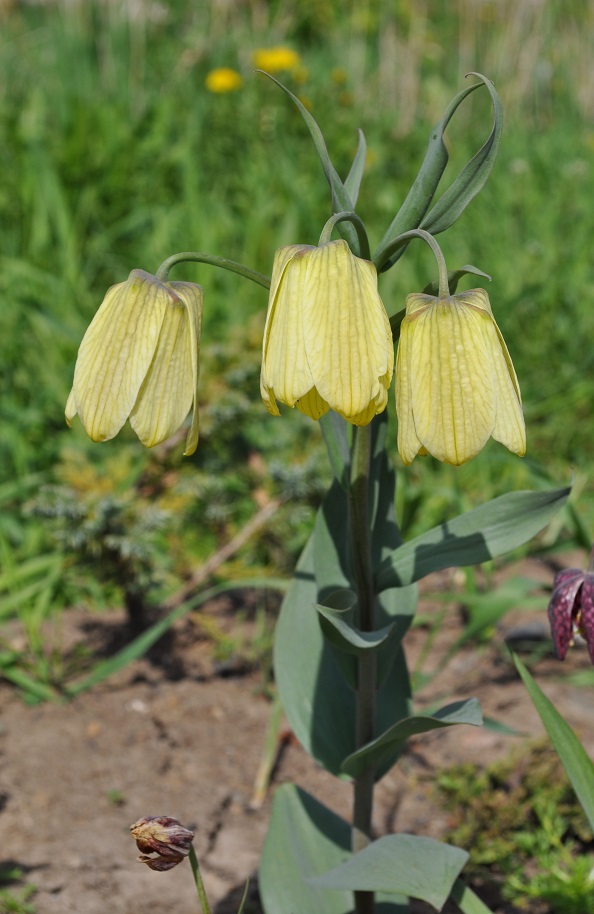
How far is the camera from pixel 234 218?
3.70 metres

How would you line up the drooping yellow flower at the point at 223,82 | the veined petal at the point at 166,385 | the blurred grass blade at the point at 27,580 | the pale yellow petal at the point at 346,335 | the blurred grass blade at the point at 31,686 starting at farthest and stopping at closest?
the drooping yellow flower at the point at 223,82, the blurred grass blade at the point at 27,580, the blurred grass blade at the point at 31,686, the veined petal at the point at 166,385, the pale yellow petal at the point at 346,335

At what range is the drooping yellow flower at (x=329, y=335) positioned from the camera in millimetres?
872

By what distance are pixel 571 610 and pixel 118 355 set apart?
607 mm

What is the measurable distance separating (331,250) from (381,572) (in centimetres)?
43

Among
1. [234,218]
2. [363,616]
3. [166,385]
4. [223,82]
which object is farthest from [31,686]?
[223,82]

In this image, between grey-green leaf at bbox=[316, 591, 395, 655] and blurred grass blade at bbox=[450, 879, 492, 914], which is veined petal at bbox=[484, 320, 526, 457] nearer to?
grey-green leaf at bbox=[316, 591, 395, 655]

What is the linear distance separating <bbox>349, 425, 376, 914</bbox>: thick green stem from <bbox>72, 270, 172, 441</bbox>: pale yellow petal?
A: 0.25m

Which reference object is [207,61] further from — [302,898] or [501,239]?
[302,898]

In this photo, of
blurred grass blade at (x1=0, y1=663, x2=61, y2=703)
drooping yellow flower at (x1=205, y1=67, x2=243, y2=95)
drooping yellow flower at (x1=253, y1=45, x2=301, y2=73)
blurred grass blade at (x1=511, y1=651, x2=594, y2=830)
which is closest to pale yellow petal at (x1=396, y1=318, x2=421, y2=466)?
blurred grass blade at (x1=511, y1=651, x2=594, y2=830)

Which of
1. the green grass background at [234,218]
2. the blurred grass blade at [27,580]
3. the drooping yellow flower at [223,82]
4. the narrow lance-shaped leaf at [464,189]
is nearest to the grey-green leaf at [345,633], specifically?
the narrow lance-shaped leaf at [464,189]

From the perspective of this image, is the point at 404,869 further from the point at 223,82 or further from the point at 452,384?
the point at 223,82

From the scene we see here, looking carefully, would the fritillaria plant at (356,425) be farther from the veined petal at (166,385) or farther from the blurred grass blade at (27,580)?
the blurred grass blade at (27,580)

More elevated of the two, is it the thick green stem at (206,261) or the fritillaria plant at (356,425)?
the thick green stem at (206,261)

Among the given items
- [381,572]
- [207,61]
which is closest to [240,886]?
[381,572]
